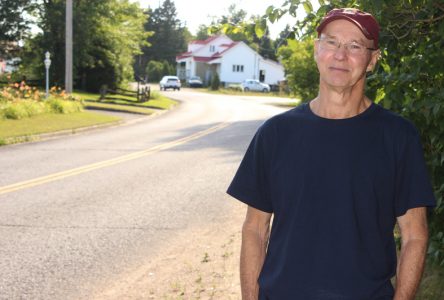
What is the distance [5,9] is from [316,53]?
153 ft

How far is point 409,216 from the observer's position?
7.74 ft

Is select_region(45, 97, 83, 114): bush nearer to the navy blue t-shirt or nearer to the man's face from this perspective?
the man's face

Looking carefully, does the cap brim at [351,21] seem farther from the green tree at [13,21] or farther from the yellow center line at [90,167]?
the green tree at [13,21]

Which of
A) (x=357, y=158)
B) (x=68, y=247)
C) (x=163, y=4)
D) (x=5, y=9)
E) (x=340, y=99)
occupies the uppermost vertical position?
(x=163, y=4)

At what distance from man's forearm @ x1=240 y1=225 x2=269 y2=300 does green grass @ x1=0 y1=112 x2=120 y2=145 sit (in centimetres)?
1575

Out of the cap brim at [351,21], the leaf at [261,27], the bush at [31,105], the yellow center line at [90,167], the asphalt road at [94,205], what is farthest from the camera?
the bush at [31,105]

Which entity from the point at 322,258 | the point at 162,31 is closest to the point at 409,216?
the point at 322,258

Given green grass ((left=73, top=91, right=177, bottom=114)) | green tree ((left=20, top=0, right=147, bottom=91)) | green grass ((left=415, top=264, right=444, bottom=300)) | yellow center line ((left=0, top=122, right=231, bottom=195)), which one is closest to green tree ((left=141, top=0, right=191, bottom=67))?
green tree ((left=20, top=0, right=147, bottom=91))

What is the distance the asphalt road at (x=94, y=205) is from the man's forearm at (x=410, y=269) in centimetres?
366

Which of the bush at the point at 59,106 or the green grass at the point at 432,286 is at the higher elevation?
the bush at the point at 59,106

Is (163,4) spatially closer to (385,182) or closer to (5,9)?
(5,9)

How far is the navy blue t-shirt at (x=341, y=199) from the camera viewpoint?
7.38 feet

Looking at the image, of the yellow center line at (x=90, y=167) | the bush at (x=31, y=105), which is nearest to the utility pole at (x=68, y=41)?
the bush at (x=31, y=105)

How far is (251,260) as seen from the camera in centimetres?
256
